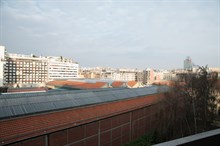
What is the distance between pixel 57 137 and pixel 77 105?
4126mm

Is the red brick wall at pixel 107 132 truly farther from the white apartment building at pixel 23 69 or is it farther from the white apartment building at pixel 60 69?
the white apartment building at pixel 60 69

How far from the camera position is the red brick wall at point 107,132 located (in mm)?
7906

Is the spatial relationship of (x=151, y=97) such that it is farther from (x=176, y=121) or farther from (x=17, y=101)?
(x=17, y=101)

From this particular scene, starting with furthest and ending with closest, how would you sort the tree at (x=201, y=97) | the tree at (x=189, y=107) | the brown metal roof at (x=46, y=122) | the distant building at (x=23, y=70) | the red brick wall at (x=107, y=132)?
the distant building at (x=23, y=70), the tree at (x=201, y=97), the tree at (x=189, y=107), the brown metal roof at (x=46, y=122), the red brick wall at (x=107, y=132)

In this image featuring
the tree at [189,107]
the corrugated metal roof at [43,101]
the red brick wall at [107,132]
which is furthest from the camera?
the tree at [189,107]

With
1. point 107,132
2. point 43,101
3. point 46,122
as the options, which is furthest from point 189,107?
point 43,101

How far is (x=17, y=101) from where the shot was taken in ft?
34.4

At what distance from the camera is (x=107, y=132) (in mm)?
10930

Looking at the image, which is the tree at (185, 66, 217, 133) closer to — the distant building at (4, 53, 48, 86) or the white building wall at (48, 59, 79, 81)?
the distant building at (4, 53, 48, 86)

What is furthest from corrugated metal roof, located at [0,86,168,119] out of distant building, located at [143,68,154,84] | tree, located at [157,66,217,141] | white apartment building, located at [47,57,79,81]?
distant building, located at [143,68,154,84]

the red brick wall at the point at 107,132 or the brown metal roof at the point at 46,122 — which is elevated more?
the brown metal roof at the point at 46,122

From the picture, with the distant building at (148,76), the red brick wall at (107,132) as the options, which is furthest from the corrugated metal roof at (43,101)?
the distant building at (148,76)

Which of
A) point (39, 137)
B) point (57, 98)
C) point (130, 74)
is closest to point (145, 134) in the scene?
point (57, 98)

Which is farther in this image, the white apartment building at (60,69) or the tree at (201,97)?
the white apartment building at (60,69)
